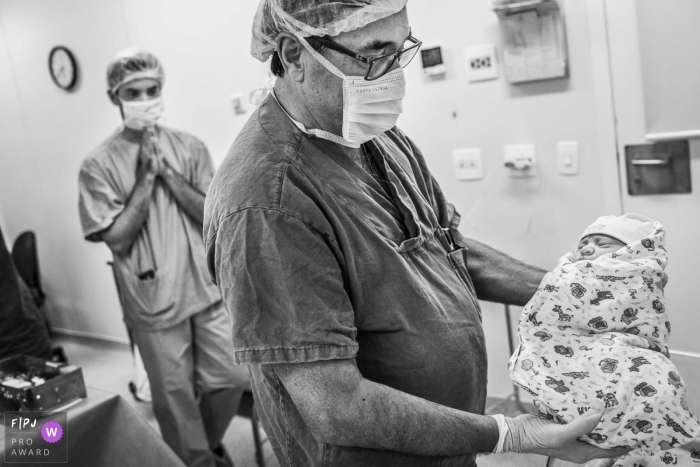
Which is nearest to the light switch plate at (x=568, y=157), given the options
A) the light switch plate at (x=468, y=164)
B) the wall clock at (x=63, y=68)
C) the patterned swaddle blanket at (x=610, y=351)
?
the light switch plate at (x=468, y=164)

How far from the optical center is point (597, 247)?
4.32ft

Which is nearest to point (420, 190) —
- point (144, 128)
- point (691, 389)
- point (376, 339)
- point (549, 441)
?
point (376, 339)

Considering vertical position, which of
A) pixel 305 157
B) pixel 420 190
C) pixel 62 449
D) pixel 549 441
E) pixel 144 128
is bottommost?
pixel 62 449

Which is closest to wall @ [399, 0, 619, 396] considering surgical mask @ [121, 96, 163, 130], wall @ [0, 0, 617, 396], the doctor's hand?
wall @ [0, 0, 617, 396]

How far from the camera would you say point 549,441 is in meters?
1.09

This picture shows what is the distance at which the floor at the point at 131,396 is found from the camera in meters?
1.56

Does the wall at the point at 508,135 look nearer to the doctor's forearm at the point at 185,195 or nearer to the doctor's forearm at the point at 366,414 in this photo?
the doctor's forearm at the point at 185,195

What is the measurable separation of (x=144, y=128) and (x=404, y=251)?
1.92m

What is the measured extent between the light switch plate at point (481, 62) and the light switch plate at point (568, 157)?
1.28 ft

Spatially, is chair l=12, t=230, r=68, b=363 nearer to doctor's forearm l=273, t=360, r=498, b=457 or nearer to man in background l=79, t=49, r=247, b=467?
man in background l=79, t=49, r=247, b=467

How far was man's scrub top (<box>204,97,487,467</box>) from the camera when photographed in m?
0.98

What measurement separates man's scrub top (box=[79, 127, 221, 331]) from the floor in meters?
0.77

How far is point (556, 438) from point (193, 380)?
6.23 ft

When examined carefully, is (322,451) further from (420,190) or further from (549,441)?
(420,190)
